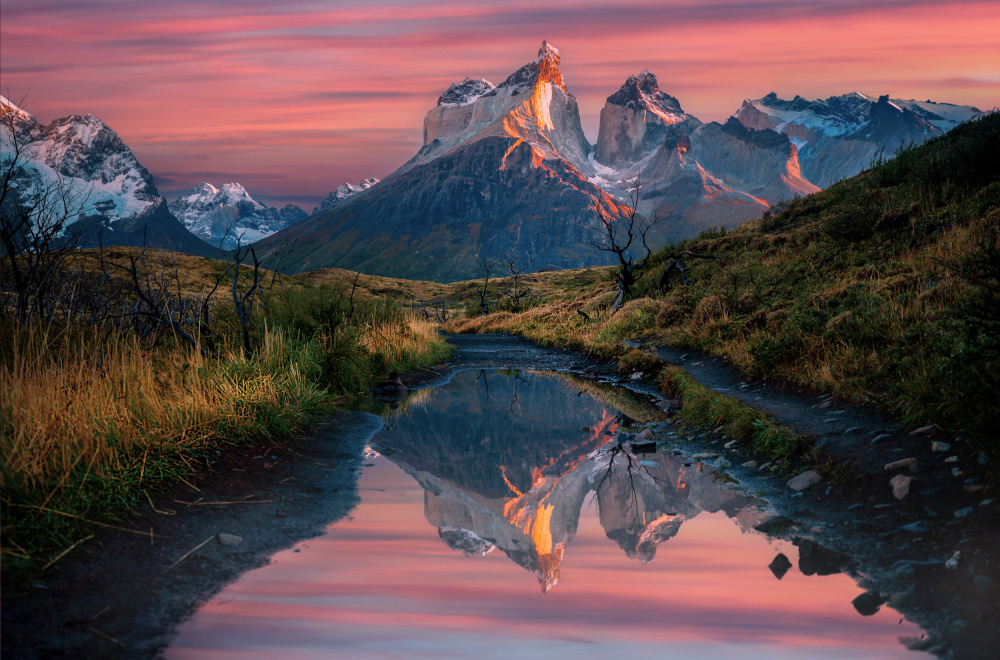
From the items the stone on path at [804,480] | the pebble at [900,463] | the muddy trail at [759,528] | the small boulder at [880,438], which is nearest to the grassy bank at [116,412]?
the muddy trail at [759,528]

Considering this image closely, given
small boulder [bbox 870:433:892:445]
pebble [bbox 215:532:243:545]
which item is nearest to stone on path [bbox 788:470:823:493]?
small boulder [bbox 870:433:892:445]

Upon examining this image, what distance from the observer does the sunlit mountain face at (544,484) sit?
5641mm

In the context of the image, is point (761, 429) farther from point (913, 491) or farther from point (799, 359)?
point (799, 359)

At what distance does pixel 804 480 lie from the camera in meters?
6.64

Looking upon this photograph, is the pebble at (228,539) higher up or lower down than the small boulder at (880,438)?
lower down

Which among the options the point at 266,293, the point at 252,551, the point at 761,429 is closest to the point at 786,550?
the point at 761,429

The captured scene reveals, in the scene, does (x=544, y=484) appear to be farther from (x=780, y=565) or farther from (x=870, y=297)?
(x=870, y=297)

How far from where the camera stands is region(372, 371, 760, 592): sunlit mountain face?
18.5 feet

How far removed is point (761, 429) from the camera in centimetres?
823

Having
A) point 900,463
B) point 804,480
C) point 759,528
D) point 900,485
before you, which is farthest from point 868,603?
point 804,480

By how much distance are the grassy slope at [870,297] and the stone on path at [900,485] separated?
66 centimetres

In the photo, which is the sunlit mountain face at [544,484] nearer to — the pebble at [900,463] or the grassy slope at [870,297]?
the pebble at [900,463]

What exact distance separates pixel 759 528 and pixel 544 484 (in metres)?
2.51

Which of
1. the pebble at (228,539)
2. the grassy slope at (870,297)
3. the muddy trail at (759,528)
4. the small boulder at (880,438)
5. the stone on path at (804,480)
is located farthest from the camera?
the small boulder at (880,438)
